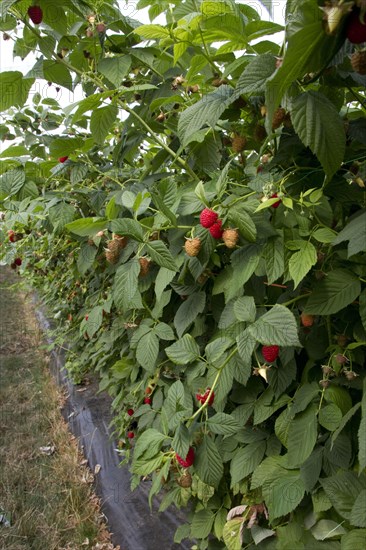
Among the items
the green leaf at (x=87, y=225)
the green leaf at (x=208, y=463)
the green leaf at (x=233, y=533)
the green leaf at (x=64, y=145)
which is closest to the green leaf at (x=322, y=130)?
the green leaf at (x=87, y=225)

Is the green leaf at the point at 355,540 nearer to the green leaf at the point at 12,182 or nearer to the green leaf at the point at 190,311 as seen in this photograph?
the green leaf at the point at 190,311

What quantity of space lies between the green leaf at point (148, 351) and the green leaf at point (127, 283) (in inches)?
11.2

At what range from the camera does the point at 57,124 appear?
205cm

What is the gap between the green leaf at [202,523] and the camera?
1516 mm

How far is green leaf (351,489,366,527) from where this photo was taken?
2.88 feet

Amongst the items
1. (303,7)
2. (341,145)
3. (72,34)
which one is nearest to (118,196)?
(72,34)

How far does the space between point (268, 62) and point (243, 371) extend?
64 cm

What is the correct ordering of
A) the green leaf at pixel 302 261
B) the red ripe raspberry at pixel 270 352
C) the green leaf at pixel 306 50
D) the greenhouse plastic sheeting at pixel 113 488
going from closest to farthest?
1. the green leaf at pixel 306 50
2. the green leaf at pixel 302 261
3. the red ripe raspberry at pixel 270 352
4. the greenhouse plastic sheeting at pixel 113 488

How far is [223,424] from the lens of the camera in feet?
3.59

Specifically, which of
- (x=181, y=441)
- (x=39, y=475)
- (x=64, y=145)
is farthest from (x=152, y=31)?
(x=39, y=475)

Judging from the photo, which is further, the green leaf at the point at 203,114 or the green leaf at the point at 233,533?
the green leaf at the point at 233,533

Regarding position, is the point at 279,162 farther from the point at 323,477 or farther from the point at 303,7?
the point at 323,477

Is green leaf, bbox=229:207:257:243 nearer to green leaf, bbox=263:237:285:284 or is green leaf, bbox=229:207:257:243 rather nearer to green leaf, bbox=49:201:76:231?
green leaf, bbox=263:237:285:284

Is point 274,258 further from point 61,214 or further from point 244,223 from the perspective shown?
point 61,214
